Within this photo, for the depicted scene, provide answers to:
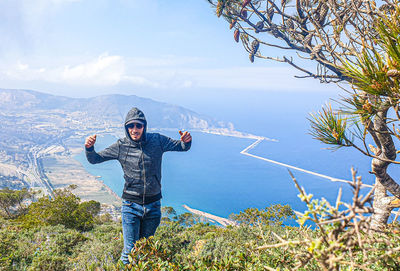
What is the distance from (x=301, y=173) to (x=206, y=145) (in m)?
47.4

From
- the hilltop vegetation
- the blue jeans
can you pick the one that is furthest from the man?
the hilltop vegetation

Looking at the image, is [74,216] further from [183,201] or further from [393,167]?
[393,167]

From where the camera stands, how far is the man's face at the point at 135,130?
284 cm

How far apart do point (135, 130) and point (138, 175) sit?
509mm

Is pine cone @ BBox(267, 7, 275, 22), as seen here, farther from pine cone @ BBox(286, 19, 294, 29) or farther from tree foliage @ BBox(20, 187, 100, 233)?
tree foliage @ BBox(20, 187, 100, 233)

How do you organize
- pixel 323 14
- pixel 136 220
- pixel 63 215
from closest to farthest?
pixel 136 220 → pixel 323 14 → pixel 63 215

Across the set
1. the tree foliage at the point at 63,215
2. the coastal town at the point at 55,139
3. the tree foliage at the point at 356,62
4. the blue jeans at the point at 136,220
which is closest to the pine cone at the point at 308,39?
the tree foliage at the point at 356,62

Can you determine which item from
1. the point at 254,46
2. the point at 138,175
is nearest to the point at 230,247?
the point at 138,175

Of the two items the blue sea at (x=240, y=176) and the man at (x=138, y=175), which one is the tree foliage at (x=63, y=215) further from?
the blue sea at (x=240, y=176)

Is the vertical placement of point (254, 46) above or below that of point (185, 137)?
above

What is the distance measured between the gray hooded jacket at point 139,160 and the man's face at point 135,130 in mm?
42

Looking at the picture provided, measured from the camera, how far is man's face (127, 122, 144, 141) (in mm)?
2844

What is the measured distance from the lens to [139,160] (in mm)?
2850

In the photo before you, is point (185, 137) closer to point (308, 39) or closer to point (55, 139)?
point (308, 39)
